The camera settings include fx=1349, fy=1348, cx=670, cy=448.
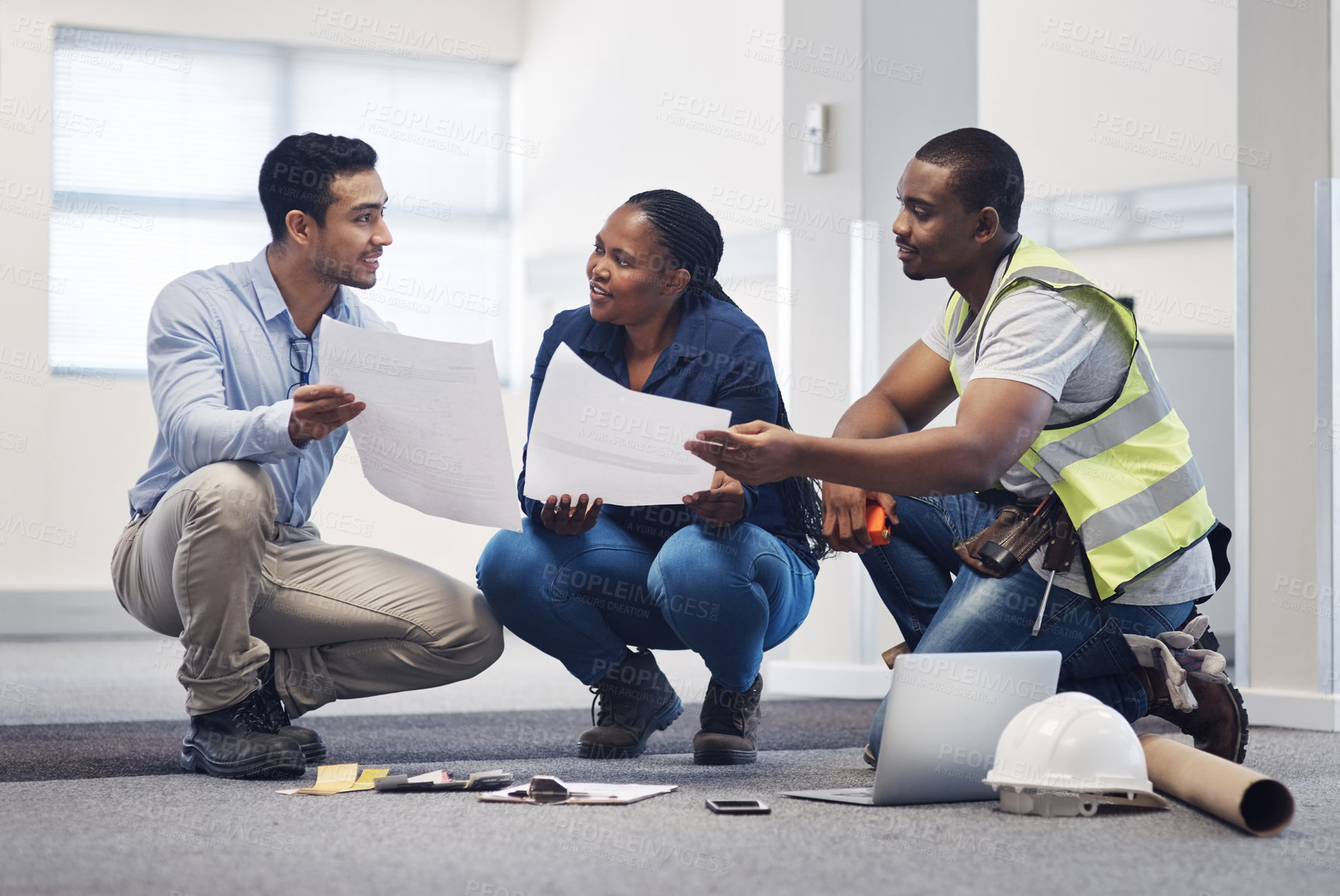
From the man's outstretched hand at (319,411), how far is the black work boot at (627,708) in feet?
1.99

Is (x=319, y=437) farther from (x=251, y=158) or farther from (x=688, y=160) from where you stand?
(x=251, y=158)

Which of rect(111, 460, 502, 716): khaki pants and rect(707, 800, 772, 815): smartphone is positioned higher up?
rect(111, 460, 502, 716): khaki pants

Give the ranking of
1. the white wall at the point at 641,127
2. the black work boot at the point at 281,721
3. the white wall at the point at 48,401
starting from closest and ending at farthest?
the black work boot at the point at 281,721 < the white wall at the point at 641,127 < the white wall at the point at 48,401

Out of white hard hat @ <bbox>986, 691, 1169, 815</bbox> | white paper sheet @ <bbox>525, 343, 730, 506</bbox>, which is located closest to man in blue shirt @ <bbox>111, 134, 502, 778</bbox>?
white paper sheet @ <bbox>525, 343, 730, 506</bbox>

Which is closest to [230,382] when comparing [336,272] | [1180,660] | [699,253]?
[336,272]

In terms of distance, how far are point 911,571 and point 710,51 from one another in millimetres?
3353

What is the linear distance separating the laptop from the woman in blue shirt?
33 cm

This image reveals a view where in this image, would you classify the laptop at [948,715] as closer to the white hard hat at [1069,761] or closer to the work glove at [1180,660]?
the white hard hat at [1069,761]

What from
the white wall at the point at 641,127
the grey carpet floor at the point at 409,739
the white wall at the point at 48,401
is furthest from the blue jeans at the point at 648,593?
the white wall at the point at 48,401

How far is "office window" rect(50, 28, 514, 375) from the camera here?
5.19 m

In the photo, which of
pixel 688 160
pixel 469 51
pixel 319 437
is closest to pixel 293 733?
pixel 319 437

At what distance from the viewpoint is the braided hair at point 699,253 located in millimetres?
2074

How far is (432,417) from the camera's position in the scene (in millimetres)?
1887

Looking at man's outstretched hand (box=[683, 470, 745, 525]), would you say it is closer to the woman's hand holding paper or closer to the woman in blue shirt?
the woman in blue shirt
